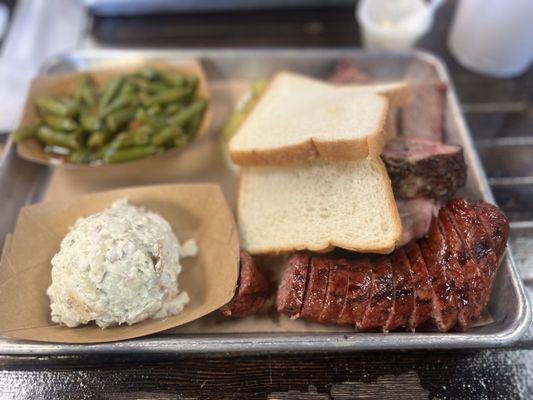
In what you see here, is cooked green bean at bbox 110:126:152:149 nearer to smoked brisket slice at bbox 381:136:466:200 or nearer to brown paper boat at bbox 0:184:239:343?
brown paper boat at bbox 0:184:239:343

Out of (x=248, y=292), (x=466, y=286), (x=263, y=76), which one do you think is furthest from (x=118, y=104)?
(x=466, y=286)

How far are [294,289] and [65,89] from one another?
8.75ft

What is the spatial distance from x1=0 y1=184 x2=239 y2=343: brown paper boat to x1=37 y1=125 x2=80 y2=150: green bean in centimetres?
62

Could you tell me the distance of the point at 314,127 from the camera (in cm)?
285

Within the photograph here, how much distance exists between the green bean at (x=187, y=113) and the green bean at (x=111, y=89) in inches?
20.8

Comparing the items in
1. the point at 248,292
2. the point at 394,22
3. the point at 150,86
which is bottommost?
the point at 248,292

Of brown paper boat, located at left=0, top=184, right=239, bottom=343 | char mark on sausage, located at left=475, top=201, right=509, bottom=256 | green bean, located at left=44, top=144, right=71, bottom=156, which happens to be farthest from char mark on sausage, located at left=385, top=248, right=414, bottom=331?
green bean, located at left=44, top=144, right=71, bottom=156

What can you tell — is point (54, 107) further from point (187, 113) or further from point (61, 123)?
point (187, 113)

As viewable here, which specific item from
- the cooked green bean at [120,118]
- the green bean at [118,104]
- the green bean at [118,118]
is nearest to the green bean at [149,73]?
the cooked green bean at [120,118]

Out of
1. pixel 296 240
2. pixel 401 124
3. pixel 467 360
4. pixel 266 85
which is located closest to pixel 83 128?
pixel 266 85

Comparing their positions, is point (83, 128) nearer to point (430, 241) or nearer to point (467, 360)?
point (430, 241)

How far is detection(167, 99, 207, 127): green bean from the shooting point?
11.1 ft

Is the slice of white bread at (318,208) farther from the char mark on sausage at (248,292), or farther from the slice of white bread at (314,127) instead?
the char mark on sausage at (248,292)

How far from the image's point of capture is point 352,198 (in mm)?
2674
